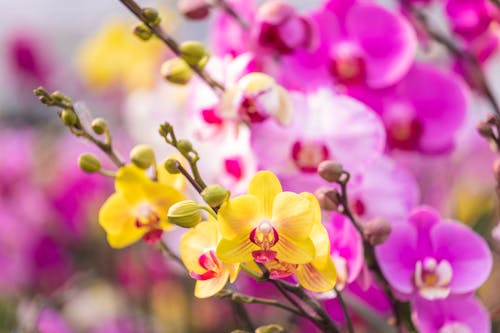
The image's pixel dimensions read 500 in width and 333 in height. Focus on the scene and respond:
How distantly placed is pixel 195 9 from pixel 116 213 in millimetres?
146

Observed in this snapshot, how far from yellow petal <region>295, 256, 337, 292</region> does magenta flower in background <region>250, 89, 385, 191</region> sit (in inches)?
3.3

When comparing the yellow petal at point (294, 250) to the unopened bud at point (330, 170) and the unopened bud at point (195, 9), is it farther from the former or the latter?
the unopened bud at point (195, 9)

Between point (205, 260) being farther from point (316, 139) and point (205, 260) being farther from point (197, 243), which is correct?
point (316, 139)

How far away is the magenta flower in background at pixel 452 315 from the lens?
0.38m

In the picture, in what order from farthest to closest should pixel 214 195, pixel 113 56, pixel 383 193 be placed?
pixel 113 56
pixel 383 193
pixel 214 195

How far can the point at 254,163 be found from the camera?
1.38 feet

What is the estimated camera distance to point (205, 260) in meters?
0.33

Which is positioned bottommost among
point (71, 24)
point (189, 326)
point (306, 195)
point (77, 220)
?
point (71, 24)

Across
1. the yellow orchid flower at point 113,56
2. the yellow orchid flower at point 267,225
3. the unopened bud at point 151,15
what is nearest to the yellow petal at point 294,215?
the yellow orchid flower at point 267,225

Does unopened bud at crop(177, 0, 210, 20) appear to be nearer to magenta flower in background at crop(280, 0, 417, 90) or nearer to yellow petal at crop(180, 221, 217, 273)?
magenta flower in background at crop(280, 0, 417, 90)

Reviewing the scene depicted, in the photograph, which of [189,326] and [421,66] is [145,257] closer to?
[189,326]

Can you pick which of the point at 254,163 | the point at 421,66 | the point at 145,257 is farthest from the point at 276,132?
the point at 145,257

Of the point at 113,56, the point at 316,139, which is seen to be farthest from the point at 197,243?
the point at 113,56

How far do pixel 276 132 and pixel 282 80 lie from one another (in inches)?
2.6
